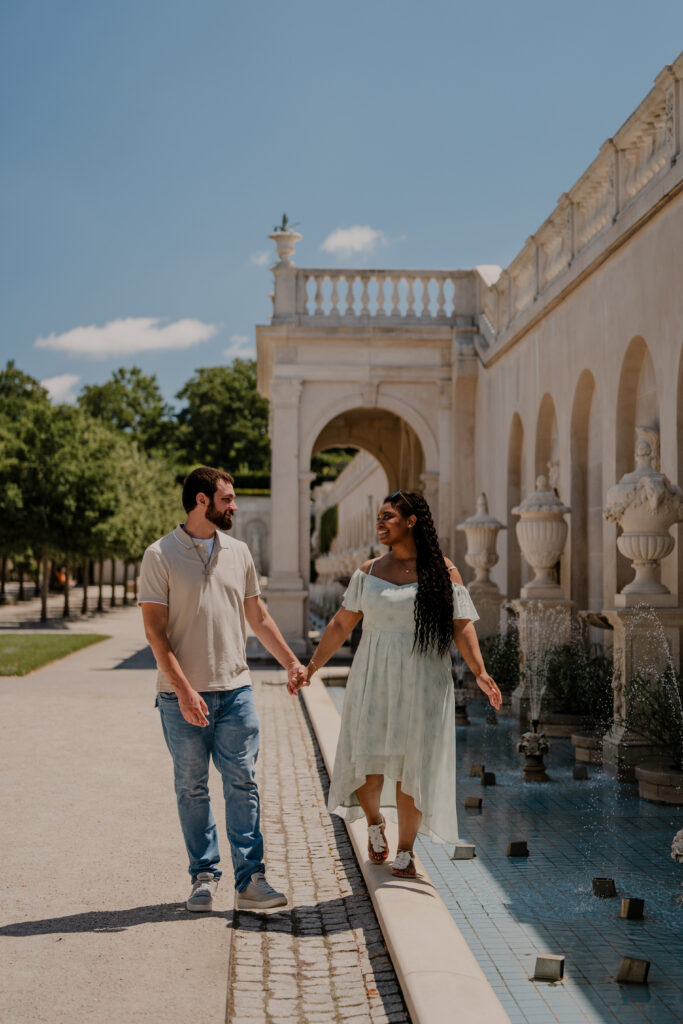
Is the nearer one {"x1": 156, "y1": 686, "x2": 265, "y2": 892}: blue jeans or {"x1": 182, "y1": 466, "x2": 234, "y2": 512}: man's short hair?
{"x1": 156, "y1": 686, "x2": 265, "y2": 892}: blue jeans

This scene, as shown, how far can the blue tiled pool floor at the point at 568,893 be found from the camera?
4.26 meters

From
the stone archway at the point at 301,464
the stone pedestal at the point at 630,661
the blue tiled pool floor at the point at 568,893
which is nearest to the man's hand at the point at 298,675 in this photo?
the blue tiled pool floor at the point at 568,893

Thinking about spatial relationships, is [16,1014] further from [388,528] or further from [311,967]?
[388,528]

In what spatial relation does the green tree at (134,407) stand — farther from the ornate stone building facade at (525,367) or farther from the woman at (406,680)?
the woman at (406,680)

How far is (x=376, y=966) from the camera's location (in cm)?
464

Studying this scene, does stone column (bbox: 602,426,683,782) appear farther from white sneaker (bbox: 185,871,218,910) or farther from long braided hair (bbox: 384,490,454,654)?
white sneaker (bbox: 185,871,218,910)

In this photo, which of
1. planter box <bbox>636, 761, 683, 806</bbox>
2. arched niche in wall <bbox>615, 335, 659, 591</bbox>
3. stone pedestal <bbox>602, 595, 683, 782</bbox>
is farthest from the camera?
arched niche in wall <bbox>615, 335, 659, 591</bbox>

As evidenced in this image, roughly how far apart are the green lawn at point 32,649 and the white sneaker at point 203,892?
12979mm

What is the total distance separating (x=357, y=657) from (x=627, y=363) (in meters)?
7.57

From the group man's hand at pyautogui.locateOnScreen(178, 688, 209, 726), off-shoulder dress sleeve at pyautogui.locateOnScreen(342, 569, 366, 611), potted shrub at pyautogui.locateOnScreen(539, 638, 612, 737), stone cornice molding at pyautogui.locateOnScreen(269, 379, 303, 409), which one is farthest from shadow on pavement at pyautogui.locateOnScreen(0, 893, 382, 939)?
stone cornice molding at pyautogui.locateOnScreen(269, 379, 303, 409)

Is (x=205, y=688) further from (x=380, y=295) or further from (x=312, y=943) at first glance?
(x=380, y=295)

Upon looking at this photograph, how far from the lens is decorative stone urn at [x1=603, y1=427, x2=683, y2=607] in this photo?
871cm

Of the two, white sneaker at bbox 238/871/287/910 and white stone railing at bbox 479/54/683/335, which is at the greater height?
white stone railing at bbox 479/54/683/335

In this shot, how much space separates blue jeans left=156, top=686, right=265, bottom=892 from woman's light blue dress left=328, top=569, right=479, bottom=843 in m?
0.50
